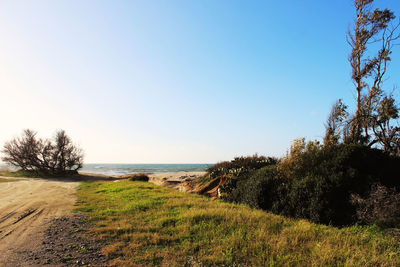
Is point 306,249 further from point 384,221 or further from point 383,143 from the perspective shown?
point 383,143

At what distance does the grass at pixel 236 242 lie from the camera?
4422mm

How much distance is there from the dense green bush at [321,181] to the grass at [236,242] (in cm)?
117

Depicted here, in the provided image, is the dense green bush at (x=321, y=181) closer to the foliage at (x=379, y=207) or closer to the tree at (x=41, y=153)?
the foliage at (x=379, y=207)

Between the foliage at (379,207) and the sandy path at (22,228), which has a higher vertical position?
the foliage at (379,207)

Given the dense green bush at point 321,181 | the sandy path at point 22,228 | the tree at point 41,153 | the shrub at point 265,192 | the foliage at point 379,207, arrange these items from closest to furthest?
the sandy path at point 22,228 < the foliage at point 379,207 < the dense green bush at point 321,181 < the shrub at point 265,192 < the tree at point 41,153

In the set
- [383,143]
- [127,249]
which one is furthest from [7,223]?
[383,143]

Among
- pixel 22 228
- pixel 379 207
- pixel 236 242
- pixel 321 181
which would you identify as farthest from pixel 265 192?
pixel 22 228

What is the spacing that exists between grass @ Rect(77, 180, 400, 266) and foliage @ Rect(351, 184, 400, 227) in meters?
0.48

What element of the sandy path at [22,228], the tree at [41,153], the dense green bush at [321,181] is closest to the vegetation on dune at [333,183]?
the dense green bush at [321,181]

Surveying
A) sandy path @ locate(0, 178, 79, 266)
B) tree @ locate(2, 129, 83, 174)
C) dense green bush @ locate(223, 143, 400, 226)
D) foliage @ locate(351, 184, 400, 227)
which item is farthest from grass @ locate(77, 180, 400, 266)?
tree @ locate(2, 129, 83, 174)

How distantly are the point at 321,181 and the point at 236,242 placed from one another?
4.46 metres

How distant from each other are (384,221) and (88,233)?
8.49m

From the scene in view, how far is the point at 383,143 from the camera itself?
12.5m

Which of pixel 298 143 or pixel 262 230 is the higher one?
pixel 298 143
